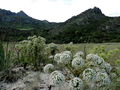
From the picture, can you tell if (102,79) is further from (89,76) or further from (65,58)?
(65,58)

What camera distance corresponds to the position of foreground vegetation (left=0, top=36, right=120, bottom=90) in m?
3.85

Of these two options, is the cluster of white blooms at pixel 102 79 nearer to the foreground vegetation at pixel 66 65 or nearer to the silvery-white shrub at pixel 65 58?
the foreground vegetation at pixel 66 65

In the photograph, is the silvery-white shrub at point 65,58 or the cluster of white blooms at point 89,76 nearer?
the cluster of white blooms at point 89,76

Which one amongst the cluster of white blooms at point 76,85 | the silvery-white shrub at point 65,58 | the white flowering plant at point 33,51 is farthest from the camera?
the white flowering plant at point 33,51

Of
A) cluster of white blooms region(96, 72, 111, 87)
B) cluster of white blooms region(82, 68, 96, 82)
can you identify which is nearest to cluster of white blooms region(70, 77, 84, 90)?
cluster of white blooms region(82, 68, 96, 82)

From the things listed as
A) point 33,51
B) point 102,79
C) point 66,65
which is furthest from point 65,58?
point 33,51

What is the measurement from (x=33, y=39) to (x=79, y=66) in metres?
2.92

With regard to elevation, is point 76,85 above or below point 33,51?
below

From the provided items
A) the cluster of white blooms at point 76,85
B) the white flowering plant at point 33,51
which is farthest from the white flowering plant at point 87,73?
the white flowering plant at point 33,51

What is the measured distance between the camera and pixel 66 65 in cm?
464

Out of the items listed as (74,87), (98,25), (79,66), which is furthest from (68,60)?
(98,25)

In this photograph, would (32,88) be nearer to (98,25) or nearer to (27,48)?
(27,48)

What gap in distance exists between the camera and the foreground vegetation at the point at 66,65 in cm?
385

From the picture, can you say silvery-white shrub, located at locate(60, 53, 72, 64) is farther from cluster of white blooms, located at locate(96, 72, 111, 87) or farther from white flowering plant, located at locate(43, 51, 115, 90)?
cluster of white blooms, located at locate(96, 72, 111, 87)
